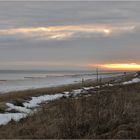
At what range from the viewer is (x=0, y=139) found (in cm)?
812

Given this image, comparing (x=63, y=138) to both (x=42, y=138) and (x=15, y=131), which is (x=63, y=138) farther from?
(x=15, y=131)

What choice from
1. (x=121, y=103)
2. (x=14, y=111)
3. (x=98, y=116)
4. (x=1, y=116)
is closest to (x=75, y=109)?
(x=98, y=116)

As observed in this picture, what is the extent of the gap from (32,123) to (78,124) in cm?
207

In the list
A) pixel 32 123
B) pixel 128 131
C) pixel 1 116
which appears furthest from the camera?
pixel 1 116

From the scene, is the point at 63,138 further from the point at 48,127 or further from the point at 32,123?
the point at 32,123

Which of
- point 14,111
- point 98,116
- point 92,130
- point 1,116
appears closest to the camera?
point 92,130

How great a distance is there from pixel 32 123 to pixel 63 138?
2.42m

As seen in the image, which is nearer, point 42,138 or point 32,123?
point 42,138

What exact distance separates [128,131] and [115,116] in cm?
124

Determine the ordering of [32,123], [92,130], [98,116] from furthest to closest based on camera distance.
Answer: [32,123], [98,116], [92,130]

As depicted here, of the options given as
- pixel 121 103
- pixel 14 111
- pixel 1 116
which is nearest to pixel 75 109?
pixel 121 103

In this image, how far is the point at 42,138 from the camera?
826 centimetres

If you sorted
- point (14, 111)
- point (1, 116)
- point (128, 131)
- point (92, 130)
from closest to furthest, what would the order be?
1. point (128, 131)
2. point (92, 130)
3. point (1, 116)
4. point (14, 111)

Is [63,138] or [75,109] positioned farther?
[75,109]
